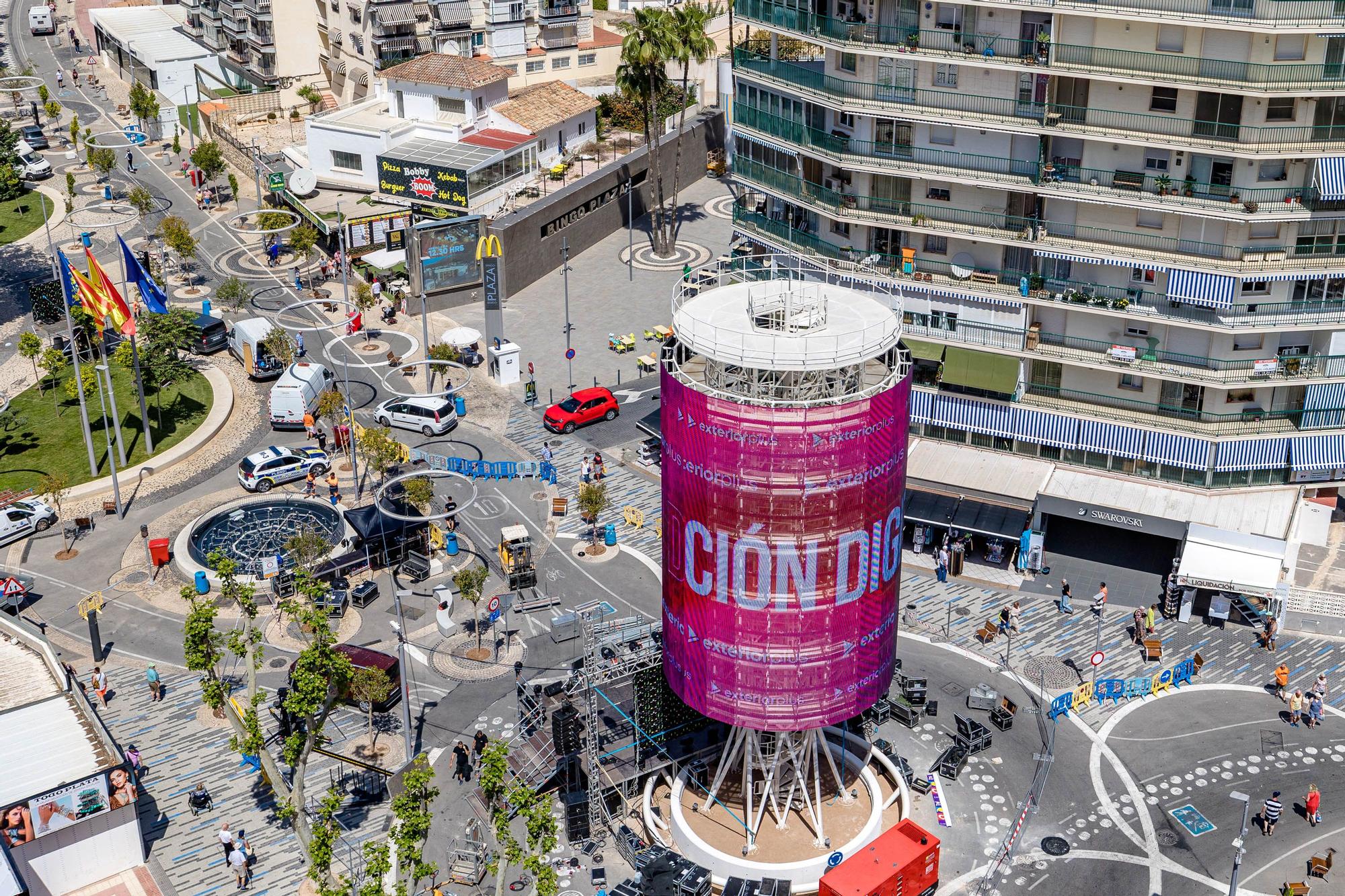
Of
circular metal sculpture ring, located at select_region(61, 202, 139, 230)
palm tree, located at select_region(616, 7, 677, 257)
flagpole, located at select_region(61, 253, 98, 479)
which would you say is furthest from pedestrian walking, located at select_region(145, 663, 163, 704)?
circular metal sculpture ring, located at select_region(61, 202, 139, 230)

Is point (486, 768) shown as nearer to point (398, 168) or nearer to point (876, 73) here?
point (876, 73)

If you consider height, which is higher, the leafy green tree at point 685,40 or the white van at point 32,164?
the leafy green tree at point 685,40

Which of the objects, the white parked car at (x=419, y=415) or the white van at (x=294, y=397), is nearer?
the white parked car at (x=419, y=415)

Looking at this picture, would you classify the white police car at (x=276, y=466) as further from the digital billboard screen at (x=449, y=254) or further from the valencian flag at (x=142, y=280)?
the digital billboard screen at (x=449, y=254)

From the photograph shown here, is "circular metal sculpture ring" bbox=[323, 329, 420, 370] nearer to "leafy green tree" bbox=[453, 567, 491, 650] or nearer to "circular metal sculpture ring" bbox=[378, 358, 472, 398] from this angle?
"circular metal sculpture ring" bbox=[378, 358, 472, 398]

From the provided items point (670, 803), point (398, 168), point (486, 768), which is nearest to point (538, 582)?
point (670, 803)

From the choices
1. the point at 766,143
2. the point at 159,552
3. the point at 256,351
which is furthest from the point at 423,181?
the point at 159,552

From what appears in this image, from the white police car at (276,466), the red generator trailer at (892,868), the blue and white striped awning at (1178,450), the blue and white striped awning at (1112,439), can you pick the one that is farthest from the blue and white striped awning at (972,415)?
the white police car at (276,466)

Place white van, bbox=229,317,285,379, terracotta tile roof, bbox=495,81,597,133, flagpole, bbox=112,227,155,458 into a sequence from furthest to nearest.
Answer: terracotta tile roof, bbox=495,81,597,133 < white van, bbox=229,317,285,379 < flagpole, bbox=112,227,155,458
